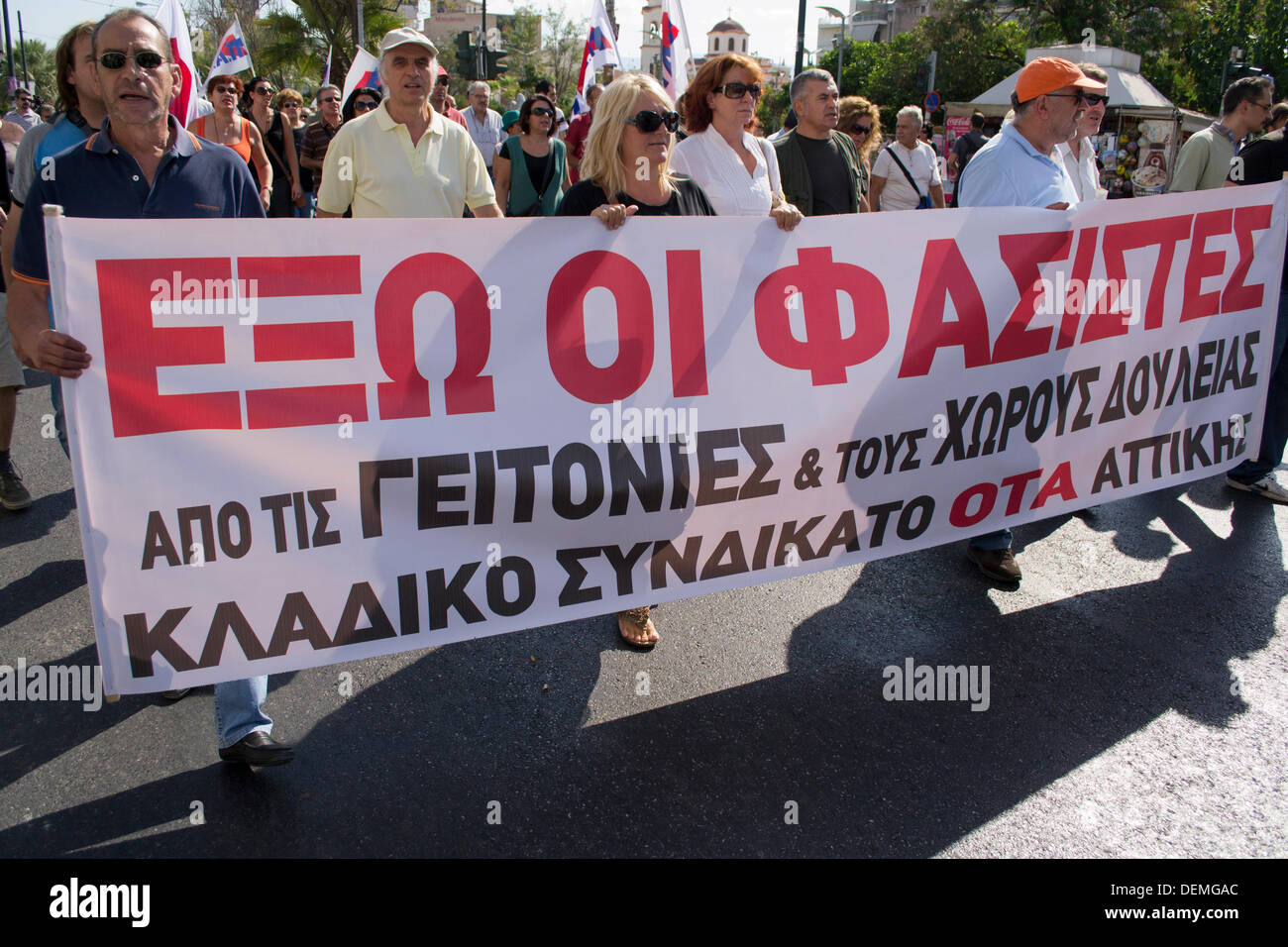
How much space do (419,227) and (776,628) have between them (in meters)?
2.04

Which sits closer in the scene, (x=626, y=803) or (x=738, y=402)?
(x=626, y=803)

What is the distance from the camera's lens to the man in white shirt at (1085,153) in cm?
420

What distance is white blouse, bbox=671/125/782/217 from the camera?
4.24 metres

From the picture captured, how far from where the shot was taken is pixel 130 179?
282cm

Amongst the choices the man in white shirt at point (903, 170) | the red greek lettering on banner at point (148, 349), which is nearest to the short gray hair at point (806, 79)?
the man in white shirt at point (903, 170)

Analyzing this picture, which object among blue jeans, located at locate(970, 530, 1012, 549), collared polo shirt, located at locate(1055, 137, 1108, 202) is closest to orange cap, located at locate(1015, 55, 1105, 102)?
collared polo shirt, located at locate(1055, 137, 1108, 202)

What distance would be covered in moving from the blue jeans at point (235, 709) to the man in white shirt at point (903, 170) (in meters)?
6.81

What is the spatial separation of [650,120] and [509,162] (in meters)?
4.22

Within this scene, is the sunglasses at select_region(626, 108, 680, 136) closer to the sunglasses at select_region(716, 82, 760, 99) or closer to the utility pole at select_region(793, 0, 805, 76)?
the sunglasses at select_region(716, 82, 760, 99)

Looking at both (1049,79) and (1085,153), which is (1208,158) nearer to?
(1085,153)

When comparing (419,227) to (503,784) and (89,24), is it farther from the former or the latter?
(89,24)

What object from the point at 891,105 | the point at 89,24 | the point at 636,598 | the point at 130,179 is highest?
the point at 891,105

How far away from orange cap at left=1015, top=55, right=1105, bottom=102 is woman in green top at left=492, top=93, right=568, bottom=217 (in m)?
3.88
